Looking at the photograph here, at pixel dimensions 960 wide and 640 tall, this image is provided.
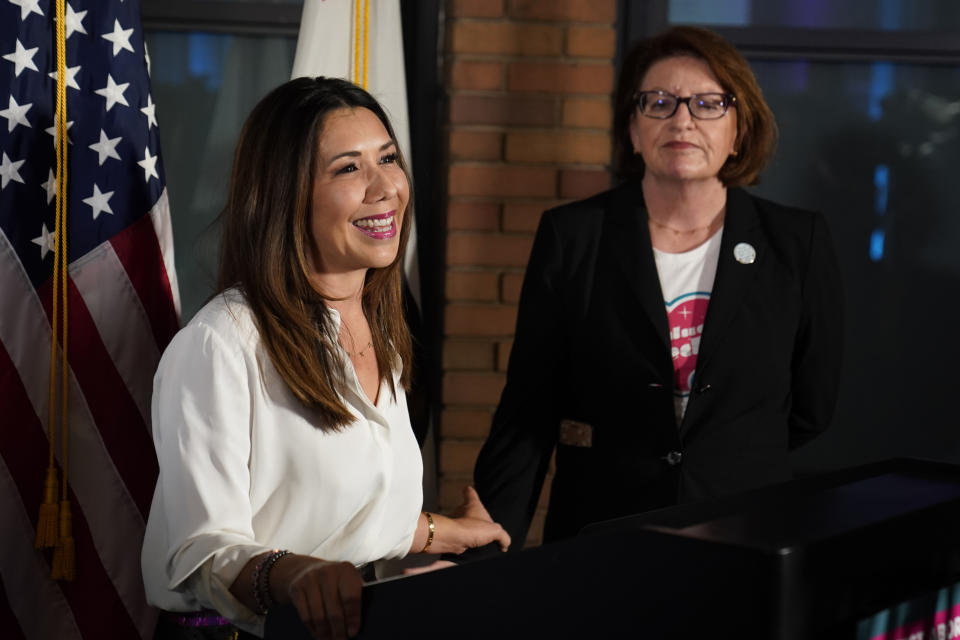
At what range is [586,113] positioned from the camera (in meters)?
2.85

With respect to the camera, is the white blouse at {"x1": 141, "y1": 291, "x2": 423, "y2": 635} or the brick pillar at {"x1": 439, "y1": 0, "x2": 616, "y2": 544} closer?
the white blouse at {"x1": 141, "y1": 291, "x2": 423, "y2": 635}

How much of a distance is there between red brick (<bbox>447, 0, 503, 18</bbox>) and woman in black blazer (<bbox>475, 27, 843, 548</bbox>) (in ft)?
1.78

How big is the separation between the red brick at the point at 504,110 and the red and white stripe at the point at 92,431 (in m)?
0.95

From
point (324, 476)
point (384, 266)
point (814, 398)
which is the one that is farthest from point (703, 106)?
point (324, 476)

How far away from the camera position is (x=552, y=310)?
7.47 ft

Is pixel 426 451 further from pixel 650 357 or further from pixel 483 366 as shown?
pixel 650 357

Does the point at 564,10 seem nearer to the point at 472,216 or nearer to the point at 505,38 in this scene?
the point at 505,38

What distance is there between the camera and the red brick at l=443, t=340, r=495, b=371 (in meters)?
2.85

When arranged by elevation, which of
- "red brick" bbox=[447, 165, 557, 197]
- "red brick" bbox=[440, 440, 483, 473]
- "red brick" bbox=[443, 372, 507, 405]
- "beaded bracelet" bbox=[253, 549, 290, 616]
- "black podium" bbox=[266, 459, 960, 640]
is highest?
"red brick" bbox=[447, 165, 557, 197]

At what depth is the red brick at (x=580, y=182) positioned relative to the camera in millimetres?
2855

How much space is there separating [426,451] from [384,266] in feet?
3.49

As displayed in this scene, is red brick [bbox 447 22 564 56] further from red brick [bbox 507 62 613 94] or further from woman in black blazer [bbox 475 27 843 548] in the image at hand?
woman in black blazer [bbox 475 27 843 548]

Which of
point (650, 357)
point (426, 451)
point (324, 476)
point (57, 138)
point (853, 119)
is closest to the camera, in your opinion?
point (324, 476)

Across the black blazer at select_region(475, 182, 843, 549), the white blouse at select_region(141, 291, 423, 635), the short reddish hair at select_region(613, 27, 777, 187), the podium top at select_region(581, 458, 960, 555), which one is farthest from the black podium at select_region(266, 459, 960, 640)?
the short reddish hair at select_region(613, 27, 777, 187)
